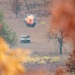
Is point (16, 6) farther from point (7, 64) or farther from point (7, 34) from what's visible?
point (7, 64)

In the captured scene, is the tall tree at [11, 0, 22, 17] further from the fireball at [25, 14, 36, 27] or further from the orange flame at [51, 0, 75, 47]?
the orange flame at [51, 0, 75, 47]

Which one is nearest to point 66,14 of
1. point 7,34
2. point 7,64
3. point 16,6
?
point 7,64

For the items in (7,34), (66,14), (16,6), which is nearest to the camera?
(66,14)

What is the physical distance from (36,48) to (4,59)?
139 cm

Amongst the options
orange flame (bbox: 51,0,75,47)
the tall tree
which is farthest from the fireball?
orange flame (bbox: 51,0,75,47)

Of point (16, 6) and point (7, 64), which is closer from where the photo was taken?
point (7, 64)

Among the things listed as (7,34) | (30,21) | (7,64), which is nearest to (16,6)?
(30,21)

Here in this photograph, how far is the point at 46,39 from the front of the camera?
6.53 feet

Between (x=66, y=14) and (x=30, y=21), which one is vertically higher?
(x=66, y=14)

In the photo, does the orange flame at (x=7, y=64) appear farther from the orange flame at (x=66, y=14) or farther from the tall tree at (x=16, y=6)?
the tall tree at (x=16, y=6)

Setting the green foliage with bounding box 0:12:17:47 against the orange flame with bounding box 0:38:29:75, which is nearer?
the orange flame with bounding box 0:38:29:75

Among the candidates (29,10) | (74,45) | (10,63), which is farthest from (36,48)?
(10,63)

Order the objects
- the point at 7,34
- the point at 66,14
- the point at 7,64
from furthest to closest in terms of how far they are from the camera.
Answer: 1. the point at 7,34
2. the point at 66,14
3. the point at 7,64

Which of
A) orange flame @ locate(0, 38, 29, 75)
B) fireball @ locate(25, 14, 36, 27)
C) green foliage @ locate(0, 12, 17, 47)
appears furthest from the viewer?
fireball @ locate(25, 14, 36, 27)
